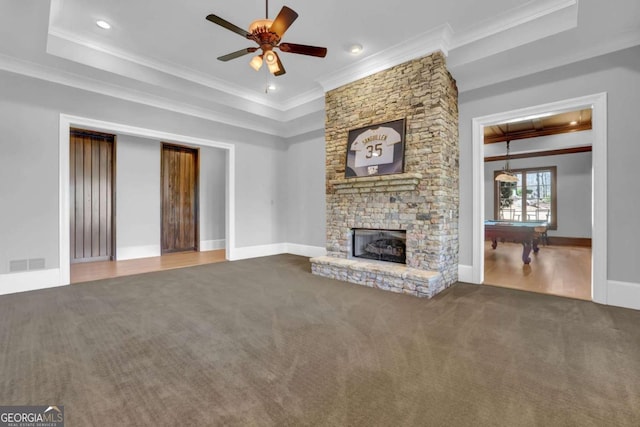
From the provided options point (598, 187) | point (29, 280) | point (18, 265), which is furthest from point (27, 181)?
point (598, 187)

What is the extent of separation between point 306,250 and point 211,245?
299cm

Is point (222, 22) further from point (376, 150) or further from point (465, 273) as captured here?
point (465, 273)

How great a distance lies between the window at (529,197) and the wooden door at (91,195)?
1144cm

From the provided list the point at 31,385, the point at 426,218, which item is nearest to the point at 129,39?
the point at 31,385

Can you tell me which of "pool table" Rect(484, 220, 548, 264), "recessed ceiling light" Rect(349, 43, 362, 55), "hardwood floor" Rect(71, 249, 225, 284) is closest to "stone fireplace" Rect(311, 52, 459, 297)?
"recessed ceiling light" Rect(349, 43, 362, 55)

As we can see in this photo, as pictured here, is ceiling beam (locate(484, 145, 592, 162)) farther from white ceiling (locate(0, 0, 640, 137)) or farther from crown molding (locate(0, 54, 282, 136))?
crown molding (locate(0, 54, 282, 136))

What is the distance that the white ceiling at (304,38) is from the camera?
3.06 m

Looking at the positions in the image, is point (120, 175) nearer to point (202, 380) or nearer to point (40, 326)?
point (40, 326)

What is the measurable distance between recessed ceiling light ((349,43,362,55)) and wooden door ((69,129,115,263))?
5.60 metres

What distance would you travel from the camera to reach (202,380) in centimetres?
186

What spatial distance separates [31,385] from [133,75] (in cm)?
401

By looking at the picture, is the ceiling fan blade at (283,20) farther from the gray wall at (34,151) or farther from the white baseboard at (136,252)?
the white baseboard at (136,252)

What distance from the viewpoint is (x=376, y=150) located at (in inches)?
173

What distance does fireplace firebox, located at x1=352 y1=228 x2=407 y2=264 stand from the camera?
4352 mm
